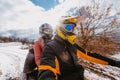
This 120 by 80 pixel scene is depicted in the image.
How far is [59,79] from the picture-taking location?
276cm

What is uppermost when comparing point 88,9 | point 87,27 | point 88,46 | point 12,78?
point 88,9

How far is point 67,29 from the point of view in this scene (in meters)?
2.82

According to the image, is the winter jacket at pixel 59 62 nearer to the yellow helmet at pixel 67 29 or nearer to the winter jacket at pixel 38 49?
the yellow helmet at pixel 67 29

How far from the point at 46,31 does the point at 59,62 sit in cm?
263

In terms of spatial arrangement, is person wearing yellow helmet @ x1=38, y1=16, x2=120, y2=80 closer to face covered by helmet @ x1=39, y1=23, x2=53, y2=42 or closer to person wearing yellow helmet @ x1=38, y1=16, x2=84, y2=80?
person wearing yellow helmet @ x1=38, y1=16, x2=84, y2=80

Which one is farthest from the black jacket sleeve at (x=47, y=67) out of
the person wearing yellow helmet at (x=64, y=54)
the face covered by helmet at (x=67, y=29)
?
the face covered by helmet at (x=67, y=29)

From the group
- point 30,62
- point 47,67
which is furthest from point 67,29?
point 30,62

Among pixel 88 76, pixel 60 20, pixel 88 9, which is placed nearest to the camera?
pixel 60 20

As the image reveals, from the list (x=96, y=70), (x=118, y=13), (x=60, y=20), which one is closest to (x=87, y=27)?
(x=118, y=13)

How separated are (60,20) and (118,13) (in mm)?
12738

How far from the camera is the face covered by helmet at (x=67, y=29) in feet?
9.20

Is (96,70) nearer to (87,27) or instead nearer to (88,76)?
(88,76)

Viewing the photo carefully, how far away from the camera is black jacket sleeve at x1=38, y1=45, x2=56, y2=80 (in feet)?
8.23

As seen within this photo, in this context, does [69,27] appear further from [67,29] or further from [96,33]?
[96,33]
